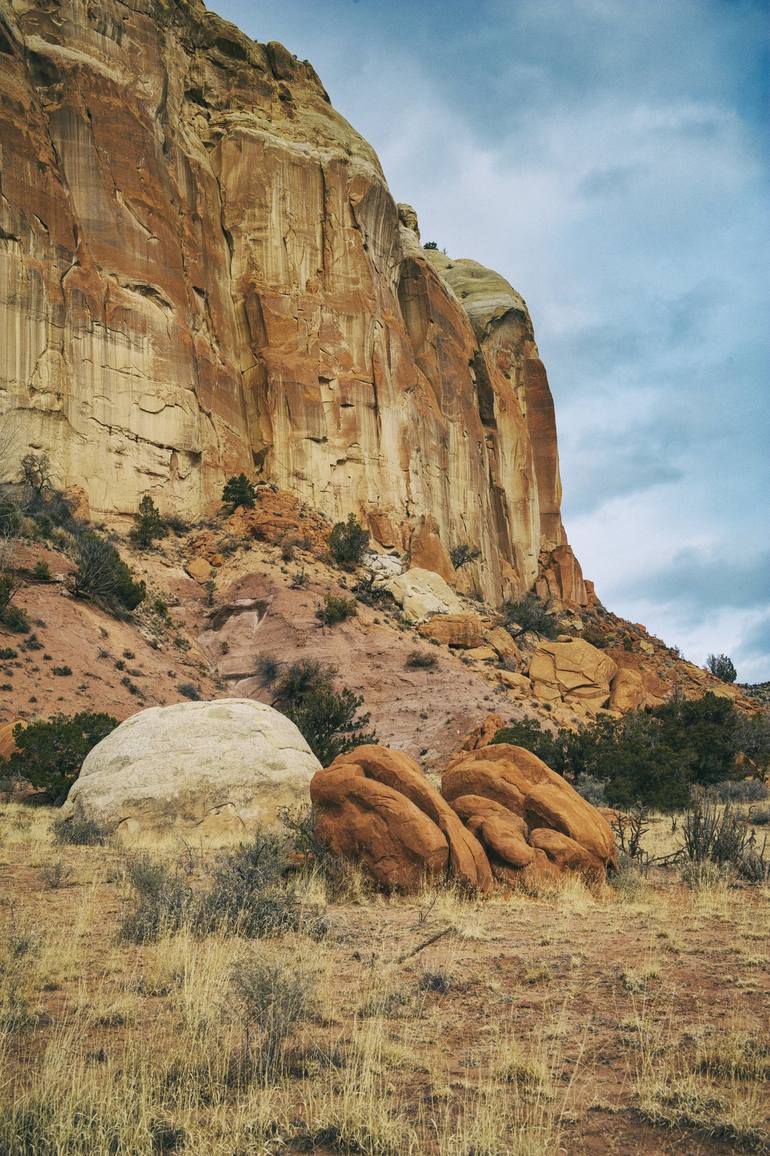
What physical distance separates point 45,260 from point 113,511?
11.4 meters

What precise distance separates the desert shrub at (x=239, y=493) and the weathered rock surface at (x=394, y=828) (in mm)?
32296

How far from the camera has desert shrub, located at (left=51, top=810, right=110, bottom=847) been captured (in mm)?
10734

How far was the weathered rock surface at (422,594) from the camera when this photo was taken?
3881 centimetres

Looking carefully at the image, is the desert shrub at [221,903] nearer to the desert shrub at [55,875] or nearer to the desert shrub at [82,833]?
the desert shrub at [55,875]

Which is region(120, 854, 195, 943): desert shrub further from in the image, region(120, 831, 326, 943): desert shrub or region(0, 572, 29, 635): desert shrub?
region(0, 572, 29, 635): desert shrub

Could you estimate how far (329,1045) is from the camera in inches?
182

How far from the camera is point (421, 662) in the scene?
32031 millimetres

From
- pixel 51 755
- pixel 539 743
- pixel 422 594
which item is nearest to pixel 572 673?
pixel 422 594

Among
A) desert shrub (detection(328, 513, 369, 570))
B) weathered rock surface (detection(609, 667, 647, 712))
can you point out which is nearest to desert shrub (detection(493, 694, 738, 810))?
weathered rock surface (detection(609, 667, 647, 712))

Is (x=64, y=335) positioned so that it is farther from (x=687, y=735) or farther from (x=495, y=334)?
(x=495, y=334)

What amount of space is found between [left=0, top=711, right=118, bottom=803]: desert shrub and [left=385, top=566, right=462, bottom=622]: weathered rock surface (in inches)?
848

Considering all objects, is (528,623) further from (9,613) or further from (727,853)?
(727,853)

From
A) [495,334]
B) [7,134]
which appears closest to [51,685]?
[7,134]

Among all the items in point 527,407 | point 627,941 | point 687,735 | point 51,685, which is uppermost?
point 527,407
